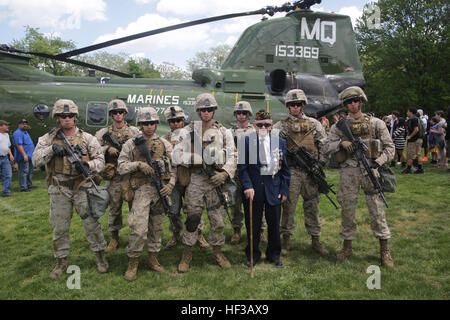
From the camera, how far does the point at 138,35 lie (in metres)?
9.36

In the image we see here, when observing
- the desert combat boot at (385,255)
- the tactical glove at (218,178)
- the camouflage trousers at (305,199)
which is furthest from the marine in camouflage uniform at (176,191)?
the desert combat boot at (385,255)

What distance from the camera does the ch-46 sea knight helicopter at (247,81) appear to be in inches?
402

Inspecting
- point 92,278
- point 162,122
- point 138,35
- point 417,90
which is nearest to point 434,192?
point 162,122

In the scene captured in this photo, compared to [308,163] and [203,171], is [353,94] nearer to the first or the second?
[308,163]

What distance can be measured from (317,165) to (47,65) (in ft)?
152

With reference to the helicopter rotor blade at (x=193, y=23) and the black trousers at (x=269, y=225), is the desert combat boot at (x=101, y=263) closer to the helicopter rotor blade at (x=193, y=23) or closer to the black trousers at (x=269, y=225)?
the black trousers at (x=269, y=225)

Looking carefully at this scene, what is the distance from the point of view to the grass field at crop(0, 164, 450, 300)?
13.8 ft

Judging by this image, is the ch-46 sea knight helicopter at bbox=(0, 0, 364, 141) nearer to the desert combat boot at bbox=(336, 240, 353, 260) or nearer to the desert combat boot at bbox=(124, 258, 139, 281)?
the desert combat boot at bbox=(336, 240, 353, 260)

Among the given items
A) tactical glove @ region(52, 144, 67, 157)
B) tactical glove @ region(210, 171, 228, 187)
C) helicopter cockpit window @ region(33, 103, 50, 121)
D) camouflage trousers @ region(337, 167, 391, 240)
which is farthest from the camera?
helicopter cockpit window @ region(33, 103, 50, 121)

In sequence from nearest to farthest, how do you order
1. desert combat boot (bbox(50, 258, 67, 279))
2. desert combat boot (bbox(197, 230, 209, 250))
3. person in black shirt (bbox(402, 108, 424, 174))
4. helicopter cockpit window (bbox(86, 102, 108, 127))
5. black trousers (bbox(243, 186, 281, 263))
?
desert combat boot (bbox(50, 258, 67, 279)) → black trousers (bbox(243, 186, 281, 263)) → desert combat boot (bbox(197, 230, 209, 250)) → helicopter cockpit window (bbox(86, 102, 108, 127)) → person in black shirt (bbox(402, 108, 424, 174))

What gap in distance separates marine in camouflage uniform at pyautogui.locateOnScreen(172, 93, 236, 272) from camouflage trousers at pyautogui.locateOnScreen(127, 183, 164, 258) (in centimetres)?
46

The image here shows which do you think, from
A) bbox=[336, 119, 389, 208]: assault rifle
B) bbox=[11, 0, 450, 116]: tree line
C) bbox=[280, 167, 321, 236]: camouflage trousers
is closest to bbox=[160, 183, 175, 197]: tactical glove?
bbox=[280, 167, 321, 236]: camouflage trousers

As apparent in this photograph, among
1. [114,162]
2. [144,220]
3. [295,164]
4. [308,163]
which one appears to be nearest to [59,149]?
[114,162]

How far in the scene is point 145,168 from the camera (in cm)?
461
